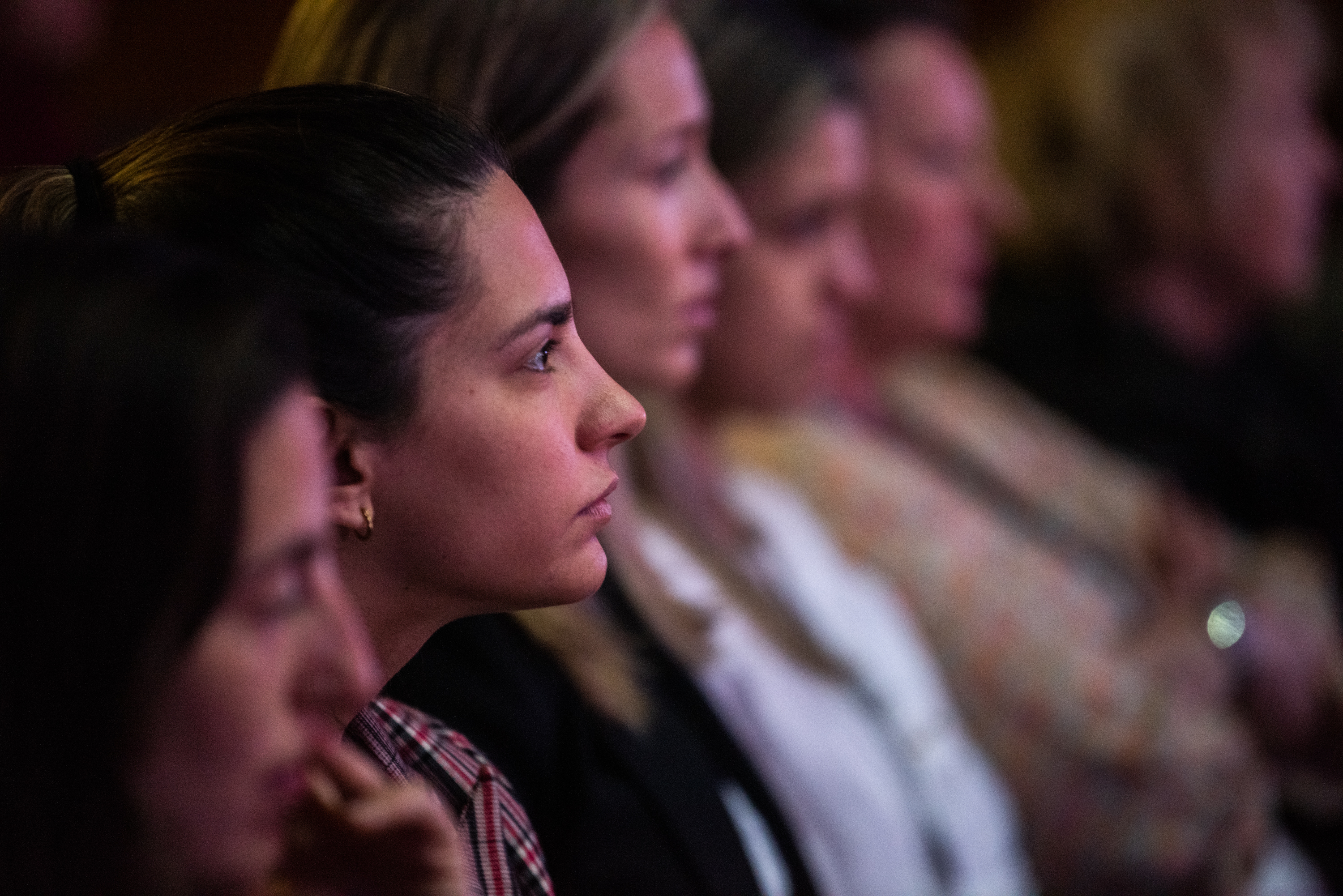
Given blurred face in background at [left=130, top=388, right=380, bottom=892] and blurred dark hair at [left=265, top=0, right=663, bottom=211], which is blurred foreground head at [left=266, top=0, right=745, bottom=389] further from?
blurred face in background at [left=130, top=388, right=380, bottom=892]

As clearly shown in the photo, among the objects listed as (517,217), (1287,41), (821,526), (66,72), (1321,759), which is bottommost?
(1321,759)

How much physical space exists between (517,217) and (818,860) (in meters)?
0.62

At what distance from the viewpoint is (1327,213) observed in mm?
2773

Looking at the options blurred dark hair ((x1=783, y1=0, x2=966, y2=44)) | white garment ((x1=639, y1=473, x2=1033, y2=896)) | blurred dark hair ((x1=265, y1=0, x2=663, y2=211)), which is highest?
blurred dark hair ((x1=783, y1=0, x2=966, y2=44))

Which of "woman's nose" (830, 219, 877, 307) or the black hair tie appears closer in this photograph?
the black hair tie

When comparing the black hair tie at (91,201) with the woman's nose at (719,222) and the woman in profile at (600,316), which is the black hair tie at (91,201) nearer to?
the woman in profile at (600,316)

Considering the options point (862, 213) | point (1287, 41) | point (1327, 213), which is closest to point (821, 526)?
point (862, 213)

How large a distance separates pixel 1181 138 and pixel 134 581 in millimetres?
1880

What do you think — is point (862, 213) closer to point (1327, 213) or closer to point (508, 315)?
point (508, 315)

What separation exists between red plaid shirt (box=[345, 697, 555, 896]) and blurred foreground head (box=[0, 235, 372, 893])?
0.58 ft

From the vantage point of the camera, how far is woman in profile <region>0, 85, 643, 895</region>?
0.56m

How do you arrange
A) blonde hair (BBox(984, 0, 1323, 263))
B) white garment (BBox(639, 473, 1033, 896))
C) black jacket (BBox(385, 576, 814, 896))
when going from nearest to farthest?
black jacket (BBox(385, 576, 814, 896)) < white garment (BBox(639, 473, 1033, 896)) < blonde hair (BBox(984, 0, 1323, 263))

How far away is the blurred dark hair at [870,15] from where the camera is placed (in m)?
1.54

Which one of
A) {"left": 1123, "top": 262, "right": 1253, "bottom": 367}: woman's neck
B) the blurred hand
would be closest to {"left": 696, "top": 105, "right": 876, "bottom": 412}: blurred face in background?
the blurred hand
